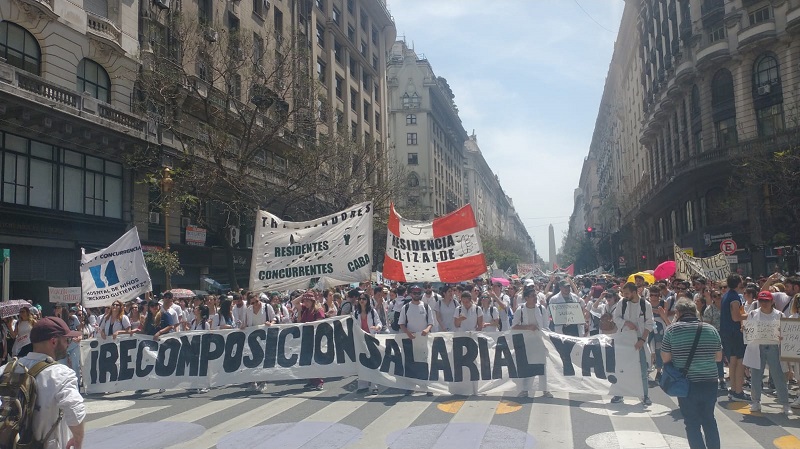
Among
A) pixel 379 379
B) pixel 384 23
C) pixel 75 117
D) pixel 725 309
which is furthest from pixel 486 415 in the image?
pixel 384 23

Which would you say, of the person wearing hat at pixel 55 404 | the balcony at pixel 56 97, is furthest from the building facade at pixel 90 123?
the person wearing hat at pixel 55 404

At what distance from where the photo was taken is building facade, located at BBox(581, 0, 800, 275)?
3346 centimetres

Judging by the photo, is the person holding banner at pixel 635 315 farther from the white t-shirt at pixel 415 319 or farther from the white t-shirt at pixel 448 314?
the white t-shirt at pixel 415 319

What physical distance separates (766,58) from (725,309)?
33266 millimetres

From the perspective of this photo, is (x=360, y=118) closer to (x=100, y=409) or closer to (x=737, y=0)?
(x=737, y=0)

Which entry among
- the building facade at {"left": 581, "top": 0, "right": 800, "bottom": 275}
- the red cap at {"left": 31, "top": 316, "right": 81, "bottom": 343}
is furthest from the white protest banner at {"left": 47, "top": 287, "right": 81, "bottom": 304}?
the building facade at {"left": 581, "top": 0, "right": 800, "bottom": 275}

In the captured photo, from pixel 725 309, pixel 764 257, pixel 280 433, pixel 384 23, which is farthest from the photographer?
pixel 384 23

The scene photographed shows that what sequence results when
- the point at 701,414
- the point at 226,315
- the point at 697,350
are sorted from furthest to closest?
the point at 226,315 < the point at 697,350 < the point at 701,414

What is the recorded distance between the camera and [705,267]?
19672 mm

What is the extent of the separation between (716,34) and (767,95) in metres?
5.16

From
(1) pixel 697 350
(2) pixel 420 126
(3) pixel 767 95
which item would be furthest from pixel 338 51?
(1) pixel 697 350

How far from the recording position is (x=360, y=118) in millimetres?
52781

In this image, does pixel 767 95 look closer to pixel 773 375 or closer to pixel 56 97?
pixel 773 375

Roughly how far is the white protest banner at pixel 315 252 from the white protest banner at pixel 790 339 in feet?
20.2
